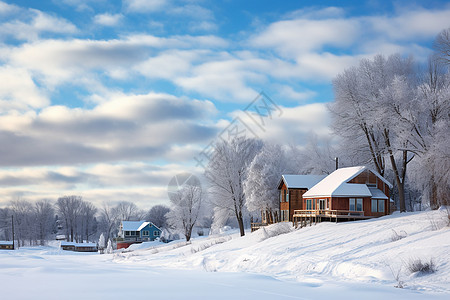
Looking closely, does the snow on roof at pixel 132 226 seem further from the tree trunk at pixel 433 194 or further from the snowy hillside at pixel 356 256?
the tree trunk at pixel 433 194

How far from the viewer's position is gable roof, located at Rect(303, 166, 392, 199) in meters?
40.5

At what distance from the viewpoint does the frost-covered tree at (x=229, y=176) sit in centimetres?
5200

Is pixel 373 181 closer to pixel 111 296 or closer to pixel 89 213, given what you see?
pixel 111 296

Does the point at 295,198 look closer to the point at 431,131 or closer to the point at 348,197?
the point at 348,197

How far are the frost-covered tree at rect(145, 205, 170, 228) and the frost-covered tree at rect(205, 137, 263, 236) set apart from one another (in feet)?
221

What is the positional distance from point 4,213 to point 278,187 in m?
93.7

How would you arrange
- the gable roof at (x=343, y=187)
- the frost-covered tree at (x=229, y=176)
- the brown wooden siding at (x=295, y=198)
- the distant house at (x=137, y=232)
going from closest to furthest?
the gable roof at (x=343, y=187), the brown wooden siding at (x=295, y=198), the frost-covered tree at (x=229, y=176), the distant house at (x=137, y=232)

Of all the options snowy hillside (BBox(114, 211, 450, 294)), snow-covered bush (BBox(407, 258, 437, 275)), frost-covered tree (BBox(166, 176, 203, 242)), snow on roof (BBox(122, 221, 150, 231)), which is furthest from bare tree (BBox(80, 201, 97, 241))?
snow-covered bush (BBox(407, 258, 437, 275))

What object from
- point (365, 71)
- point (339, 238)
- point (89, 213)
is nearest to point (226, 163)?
point (365, 71)

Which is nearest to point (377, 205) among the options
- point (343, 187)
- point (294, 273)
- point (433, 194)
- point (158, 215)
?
point (343, 187)

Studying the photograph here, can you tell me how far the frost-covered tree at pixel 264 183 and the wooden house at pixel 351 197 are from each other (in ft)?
23.4

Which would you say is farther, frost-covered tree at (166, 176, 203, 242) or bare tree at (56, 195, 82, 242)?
bare tree at (56, 195, 82, 242)

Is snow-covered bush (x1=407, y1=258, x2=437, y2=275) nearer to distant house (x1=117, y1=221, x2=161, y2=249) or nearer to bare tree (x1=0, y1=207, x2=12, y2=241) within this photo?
distant house (x1=117, y1=221, x2=161, y2=249)

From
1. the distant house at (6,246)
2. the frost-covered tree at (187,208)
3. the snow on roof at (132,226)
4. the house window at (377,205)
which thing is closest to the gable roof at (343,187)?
the house window at (377,205)
